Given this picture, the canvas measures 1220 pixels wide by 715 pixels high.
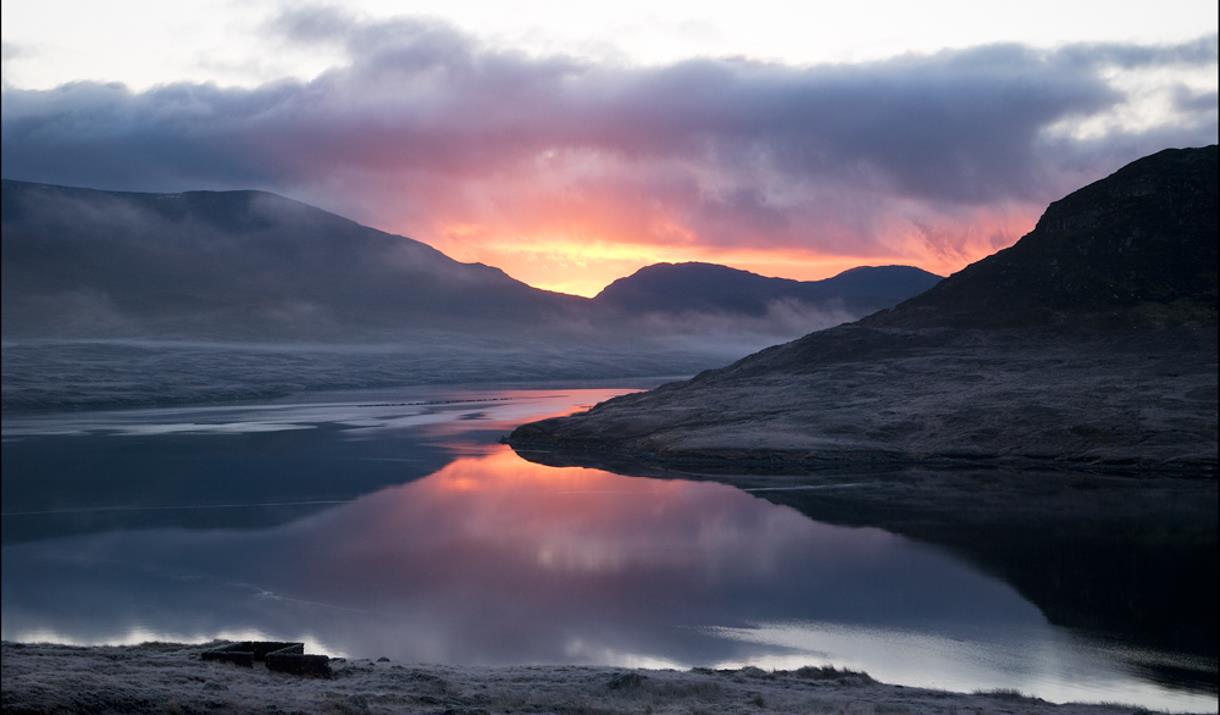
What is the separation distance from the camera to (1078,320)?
56.9 m

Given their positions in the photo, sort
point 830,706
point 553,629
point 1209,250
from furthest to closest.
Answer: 1. point 1209,250
2. point 553,629
3. point 830,706

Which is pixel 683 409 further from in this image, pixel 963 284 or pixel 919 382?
pixel 963 284

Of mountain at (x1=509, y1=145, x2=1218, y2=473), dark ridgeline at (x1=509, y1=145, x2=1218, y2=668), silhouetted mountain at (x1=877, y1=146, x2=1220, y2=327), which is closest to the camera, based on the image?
dark ridgeline at (x1=509, y1=145, x2=1218, y2=668)

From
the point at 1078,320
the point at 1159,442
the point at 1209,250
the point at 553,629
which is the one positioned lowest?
the point at 553,629

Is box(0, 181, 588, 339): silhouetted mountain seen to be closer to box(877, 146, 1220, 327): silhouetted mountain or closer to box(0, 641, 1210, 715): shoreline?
box(0, 641, 1210, 715): shoreline

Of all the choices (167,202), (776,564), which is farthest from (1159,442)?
(167,202)

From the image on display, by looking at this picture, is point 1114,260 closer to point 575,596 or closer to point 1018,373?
Result: point 1018,373

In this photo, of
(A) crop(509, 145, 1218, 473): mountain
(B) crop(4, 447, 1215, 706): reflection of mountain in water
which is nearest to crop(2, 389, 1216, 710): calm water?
→ (B) crop(4, 447, 1215, 706): reflection of mountain in water

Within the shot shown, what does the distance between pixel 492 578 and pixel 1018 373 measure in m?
34.9

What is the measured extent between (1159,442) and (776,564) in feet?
47.1

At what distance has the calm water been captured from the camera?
17.1 m

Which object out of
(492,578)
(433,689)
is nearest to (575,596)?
(492,578)

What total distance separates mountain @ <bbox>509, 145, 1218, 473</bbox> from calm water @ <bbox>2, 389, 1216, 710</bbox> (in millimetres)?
10689

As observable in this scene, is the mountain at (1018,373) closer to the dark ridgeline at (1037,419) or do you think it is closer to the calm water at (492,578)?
the dark ridgeline at (1037,419)
